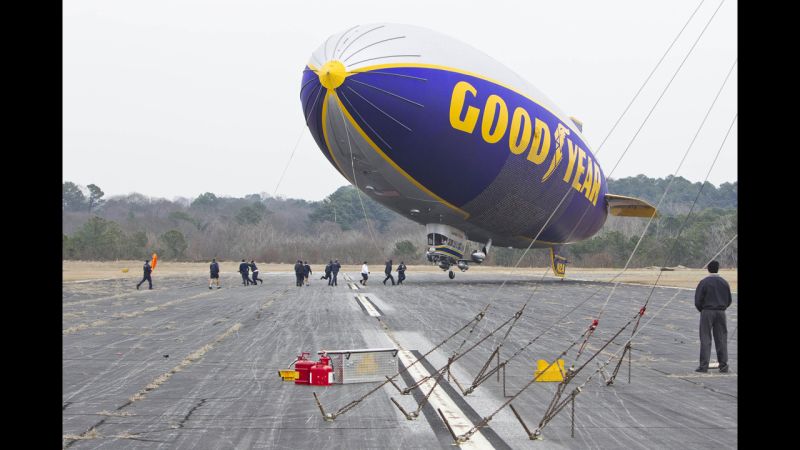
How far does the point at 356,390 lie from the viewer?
8.78m

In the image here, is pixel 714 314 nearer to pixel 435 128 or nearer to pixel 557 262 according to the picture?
pixel 435 128

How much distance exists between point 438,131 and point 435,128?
180 millimetres

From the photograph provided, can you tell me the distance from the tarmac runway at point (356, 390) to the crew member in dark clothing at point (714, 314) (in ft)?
0.87

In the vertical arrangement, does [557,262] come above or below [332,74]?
below

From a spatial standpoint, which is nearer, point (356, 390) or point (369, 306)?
point (356, 390)

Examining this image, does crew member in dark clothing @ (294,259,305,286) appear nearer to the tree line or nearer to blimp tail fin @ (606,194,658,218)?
blimp tail fin @ (606,194,658,218)

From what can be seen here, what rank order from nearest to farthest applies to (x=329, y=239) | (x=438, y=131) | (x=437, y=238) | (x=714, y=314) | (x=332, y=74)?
1. (x=714, y=314)
2. (x=332, y=74)
3. (x=438, y=131)
4. (x=437, y=238)
5. (x=329, y=239)

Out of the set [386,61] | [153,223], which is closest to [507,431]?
[386,61]

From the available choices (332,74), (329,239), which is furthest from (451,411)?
(329,239)

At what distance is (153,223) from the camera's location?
10700 cm

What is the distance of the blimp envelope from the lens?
20688 millimetres

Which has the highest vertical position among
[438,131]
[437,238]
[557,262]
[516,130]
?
[516,130]

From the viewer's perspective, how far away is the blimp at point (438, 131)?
20.7m

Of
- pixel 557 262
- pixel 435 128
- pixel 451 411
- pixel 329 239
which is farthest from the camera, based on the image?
pixel 329 239
